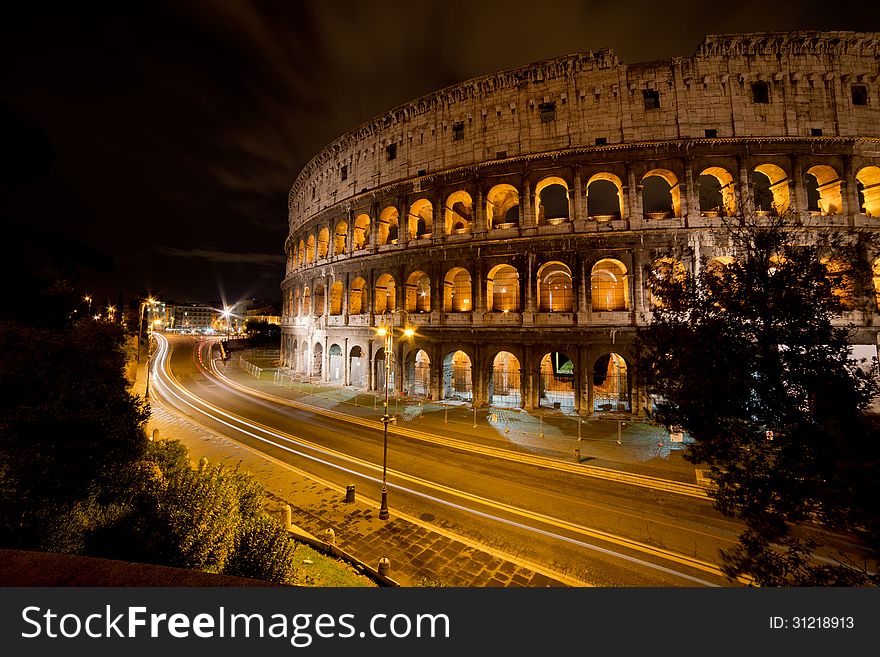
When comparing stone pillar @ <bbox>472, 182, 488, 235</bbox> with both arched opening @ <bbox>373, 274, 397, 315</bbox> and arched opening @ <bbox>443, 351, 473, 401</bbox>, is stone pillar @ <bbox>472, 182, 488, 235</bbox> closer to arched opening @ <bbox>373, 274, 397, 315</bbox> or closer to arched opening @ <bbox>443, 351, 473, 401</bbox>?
arched opening @ <bbox>373, 274, 397, 315</bbox>

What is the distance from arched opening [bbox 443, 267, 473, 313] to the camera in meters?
23.8

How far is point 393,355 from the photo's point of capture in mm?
26172

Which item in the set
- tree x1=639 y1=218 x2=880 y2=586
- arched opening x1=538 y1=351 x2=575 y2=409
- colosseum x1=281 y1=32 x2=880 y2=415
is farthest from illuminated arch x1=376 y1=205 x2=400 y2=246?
tree x1=639 y1=218 x2=880 y2=586

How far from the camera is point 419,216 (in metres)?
27.0

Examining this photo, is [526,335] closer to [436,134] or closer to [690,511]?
[690,511]

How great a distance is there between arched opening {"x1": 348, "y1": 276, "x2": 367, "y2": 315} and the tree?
25065 millimetres

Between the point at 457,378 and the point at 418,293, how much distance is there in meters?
7.47

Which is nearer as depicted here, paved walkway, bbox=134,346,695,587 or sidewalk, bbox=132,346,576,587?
sidewalk, bbox=132,346,576,587

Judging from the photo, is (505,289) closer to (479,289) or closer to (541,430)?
(479,289)

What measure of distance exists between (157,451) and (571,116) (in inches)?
1059

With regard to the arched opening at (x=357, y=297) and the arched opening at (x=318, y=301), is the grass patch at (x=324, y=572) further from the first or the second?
the arched opening at (x=318, y=301)

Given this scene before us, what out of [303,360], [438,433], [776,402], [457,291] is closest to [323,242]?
[303,360]
